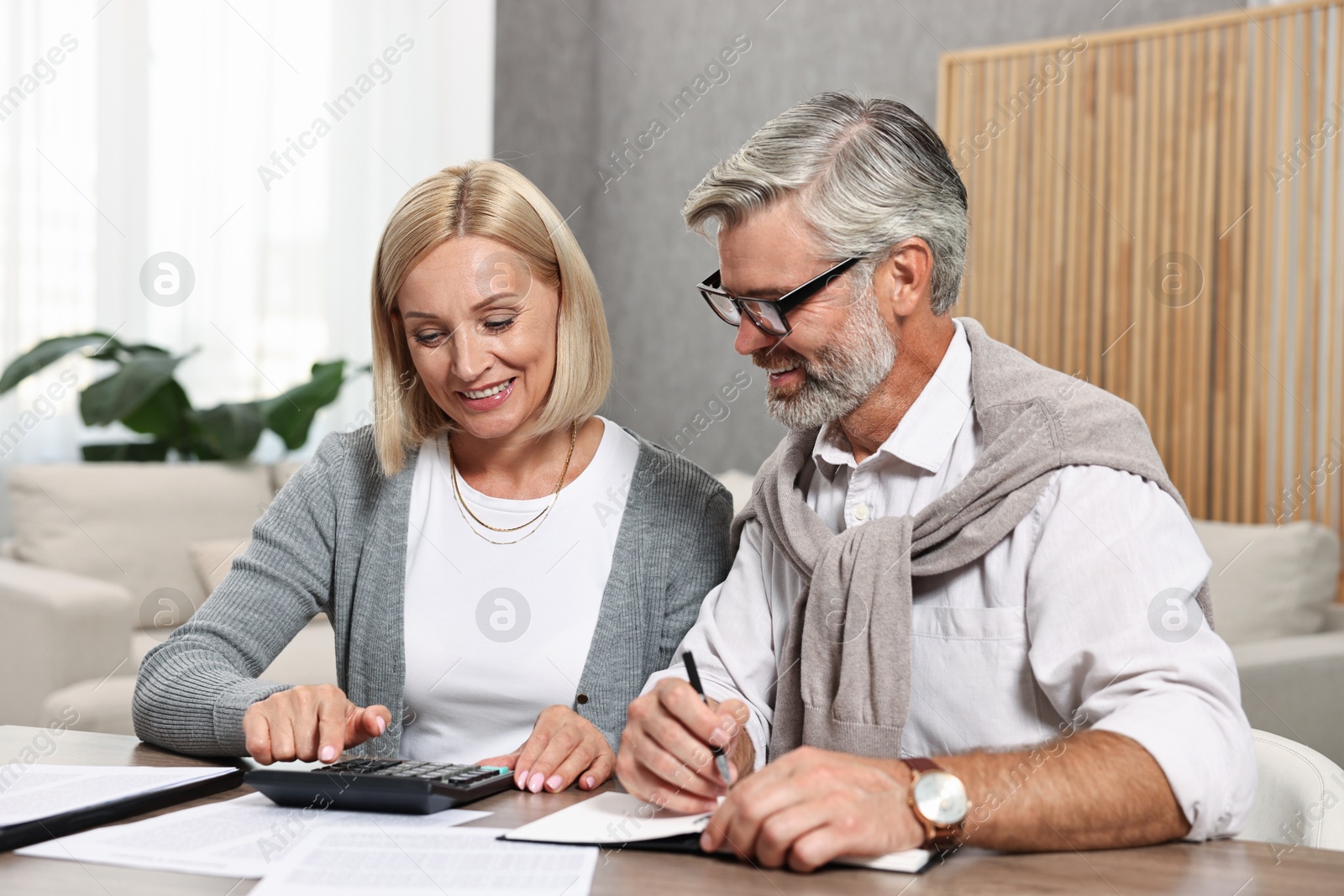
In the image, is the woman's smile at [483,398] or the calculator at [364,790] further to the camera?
the woman's smile at [483,398]

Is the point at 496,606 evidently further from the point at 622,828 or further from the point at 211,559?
the point at 211,559

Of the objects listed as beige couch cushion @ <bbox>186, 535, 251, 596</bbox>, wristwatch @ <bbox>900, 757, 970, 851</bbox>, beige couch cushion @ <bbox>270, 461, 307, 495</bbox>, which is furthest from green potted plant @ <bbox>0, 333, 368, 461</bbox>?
wristwatch @ <bbox>900, 757, 970, 851</bbox>

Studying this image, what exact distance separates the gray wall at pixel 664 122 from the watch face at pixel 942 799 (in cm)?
326

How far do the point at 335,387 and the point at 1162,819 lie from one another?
10.8ft

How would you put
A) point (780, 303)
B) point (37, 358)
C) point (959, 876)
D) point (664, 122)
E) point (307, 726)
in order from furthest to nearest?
1. point (664, 122)
2. point (37, 358)
3. point (780, 303)
4. point (307, 726)
5. point (959, 876)

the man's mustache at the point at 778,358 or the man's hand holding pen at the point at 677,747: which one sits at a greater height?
the man's mustache at the point at 778,358

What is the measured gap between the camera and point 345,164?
439 cm

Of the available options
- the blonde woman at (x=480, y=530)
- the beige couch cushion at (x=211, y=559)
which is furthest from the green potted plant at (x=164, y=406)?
the blonde woman at (x=480, y=530)

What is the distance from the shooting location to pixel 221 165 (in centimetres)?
407

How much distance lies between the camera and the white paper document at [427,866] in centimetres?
87

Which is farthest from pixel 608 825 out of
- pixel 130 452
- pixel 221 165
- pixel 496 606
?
pixel 221 165

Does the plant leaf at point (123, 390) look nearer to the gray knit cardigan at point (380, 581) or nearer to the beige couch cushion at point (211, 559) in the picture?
the beige couch cushion at point (211, 559)

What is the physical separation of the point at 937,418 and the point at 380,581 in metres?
0.77

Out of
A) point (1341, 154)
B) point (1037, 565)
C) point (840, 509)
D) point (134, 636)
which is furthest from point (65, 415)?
point (1341, 154)
